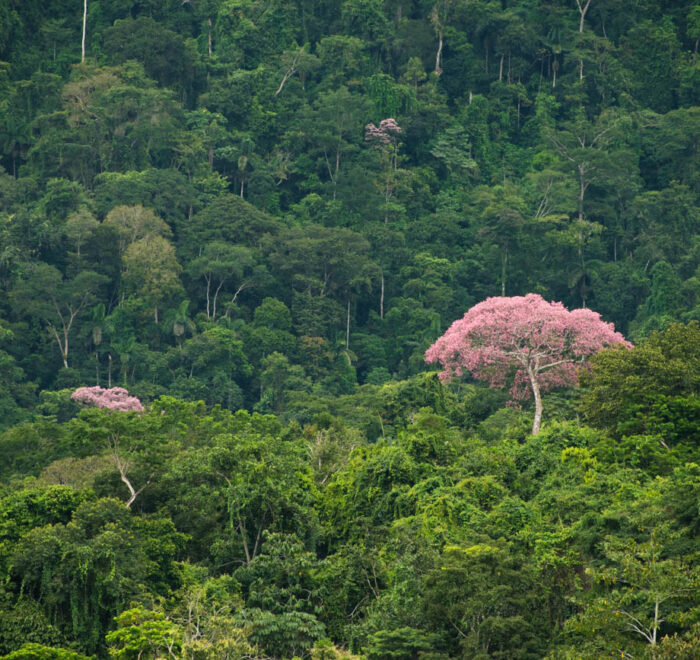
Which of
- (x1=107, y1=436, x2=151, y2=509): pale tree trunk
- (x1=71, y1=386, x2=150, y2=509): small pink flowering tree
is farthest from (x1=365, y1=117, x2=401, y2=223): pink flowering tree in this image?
(x1=107, y1=436, x2=151, y2=509): pale tree trunk

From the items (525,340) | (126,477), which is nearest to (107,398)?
(525,340)

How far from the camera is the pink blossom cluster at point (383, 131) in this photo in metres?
61.2

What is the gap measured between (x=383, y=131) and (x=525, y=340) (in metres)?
25.4

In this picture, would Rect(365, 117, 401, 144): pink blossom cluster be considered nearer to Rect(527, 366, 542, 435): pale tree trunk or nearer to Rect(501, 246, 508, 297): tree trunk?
Rect(501, 246, 508, 297): tree trunk

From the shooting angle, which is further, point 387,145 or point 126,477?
point 387,145

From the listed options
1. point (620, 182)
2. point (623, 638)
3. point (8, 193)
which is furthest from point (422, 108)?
point (623, 638)

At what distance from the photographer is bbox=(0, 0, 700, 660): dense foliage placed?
25.1 m

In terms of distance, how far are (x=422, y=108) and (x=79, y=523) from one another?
3957 cm

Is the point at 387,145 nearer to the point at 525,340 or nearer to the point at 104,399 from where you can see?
the point at 104,399

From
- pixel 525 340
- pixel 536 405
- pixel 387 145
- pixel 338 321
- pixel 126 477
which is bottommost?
pixel 338 321

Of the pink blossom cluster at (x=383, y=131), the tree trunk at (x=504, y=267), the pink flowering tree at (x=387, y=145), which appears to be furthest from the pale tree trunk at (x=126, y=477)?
the pink blossom cluster at (x=383, y=131)

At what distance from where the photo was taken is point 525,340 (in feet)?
123

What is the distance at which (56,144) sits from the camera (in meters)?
57.2

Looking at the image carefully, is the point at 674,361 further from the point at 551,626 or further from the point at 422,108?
the point at 422,108
